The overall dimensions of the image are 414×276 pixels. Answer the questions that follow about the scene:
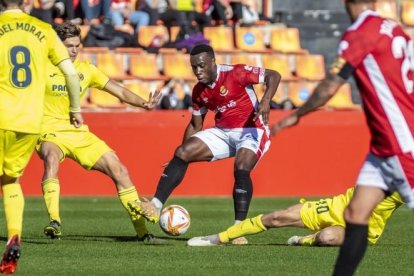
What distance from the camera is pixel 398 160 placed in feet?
24.5

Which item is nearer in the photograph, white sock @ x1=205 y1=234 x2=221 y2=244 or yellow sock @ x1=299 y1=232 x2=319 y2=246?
white sock @ x1=205 y1=234 x2=221 y2=244

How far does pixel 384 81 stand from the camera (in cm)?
743

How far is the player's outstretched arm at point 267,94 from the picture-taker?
11391mm

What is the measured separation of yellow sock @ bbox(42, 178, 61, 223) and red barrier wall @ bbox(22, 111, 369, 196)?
714cm

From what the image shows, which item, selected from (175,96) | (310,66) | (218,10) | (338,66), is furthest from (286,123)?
(218,10)

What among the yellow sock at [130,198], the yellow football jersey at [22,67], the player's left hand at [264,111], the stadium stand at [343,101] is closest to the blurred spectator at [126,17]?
the stadium stand at [343,101]

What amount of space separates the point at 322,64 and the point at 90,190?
6.76 meters

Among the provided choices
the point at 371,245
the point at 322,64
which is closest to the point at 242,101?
the point at 371,245

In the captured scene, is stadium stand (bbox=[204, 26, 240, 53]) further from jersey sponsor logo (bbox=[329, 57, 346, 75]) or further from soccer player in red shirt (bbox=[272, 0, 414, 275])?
jersey sponsor logo (bbox=[329, 57, 346, 75])

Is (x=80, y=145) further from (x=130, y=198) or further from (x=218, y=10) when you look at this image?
(x=218, y=10)

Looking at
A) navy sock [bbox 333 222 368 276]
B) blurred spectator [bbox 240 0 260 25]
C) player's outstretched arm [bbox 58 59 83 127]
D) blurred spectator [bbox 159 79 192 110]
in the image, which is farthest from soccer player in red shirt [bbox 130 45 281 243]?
blurred spectator [bbox 240 0 260 25]

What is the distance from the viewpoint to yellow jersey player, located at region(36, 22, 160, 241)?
1156 centimetres

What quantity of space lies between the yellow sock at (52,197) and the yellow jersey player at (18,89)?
8.39ft

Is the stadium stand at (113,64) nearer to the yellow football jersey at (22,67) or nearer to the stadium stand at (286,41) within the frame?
the stadium stand at (286,41)
